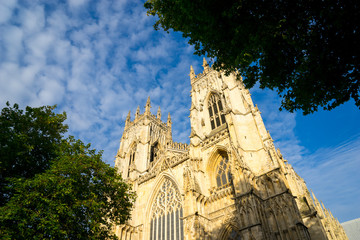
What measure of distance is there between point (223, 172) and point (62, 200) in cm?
1193

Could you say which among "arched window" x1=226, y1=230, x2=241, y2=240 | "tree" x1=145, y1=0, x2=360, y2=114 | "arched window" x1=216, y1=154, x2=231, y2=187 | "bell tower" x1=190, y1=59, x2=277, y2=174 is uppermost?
"bell tower" x1=190, y1=59, x2=277, y2=174

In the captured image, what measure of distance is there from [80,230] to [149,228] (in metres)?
11.8

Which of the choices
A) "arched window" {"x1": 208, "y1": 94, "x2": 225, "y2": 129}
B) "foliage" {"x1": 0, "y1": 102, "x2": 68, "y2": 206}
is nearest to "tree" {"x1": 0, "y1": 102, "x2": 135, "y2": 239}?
"foliage" {"x1": 0, "y1": 102, "x2": 68, "y2": 206}

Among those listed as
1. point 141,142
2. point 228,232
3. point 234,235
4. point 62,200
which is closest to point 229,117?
point 228,232

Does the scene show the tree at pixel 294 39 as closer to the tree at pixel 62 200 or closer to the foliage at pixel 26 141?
the tree at pixel 62 200

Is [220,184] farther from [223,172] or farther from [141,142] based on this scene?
[141,142]

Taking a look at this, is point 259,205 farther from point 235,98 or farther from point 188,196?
point 235,98

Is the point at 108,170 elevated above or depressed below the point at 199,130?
below

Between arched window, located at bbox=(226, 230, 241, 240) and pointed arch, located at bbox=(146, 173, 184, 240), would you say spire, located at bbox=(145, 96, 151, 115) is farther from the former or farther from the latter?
arched window, located at bbox=(226, 230, 241, 240)

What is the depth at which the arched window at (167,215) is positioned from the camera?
18062 mm

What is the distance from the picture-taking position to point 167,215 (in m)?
19.2

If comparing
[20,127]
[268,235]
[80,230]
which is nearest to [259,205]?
[268,235]

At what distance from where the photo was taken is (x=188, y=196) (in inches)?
627

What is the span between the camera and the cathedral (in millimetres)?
13055
